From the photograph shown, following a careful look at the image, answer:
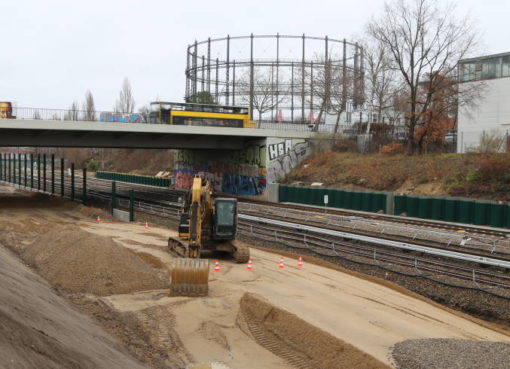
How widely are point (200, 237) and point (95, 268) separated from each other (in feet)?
13.8

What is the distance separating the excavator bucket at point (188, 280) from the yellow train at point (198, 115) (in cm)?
3312

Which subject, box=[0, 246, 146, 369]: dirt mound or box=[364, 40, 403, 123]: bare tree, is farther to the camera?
box=[364, 40, 403, 123]: bare tree

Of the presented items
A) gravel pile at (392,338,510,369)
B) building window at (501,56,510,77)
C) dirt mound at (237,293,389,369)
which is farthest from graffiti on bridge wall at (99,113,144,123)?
gravel pile at (392,338,510,369)

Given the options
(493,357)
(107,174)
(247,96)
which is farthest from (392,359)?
(107,174)

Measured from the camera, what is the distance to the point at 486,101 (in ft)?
161

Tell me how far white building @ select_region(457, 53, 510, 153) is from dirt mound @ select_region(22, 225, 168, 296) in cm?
→ 3444

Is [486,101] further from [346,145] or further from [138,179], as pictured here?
[138,179]

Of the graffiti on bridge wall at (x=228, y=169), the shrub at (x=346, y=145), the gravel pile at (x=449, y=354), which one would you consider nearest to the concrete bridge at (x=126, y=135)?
the graffiti on bridge wall at (x=228, y=169)

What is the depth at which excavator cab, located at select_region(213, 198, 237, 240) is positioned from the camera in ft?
70.8

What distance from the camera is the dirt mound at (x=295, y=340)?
1141 centimetres

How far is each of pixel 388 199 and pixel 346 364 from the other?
28406 millimetres

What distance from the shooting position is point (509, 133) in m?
45.2

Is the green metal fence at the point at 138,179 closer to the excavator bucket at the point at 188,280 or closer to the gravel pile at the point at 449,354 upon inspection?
the excavator bucket at the point at 188,280

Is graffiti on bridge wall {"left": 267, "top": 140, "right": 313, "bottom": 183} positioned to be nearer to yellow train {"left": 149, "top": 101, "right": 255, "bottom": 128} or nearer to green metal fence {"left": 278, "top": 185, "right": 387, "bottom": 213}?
yellow train {"left": 149, "top": 101, "right": 255, "bottom": 128}
